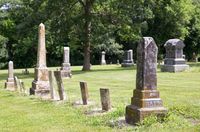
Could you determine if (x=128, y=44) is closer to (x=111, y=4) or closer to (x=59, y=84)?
(x=111, y=4)

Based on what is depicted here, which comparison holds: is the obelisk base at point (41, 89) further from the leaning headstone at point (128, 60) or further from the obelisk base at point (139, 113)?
the leaning headstone at point (128, 60)

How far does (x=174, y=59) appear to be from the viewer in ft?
98.6

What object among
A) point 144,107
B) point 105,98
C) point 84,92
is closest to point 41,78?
A: point 84,92

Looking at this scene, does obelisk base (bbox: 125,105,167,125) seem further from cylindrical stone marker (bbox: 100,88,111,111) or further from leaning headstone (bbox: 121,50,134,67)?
leaning headstone (bbox: 121,50,134,67)

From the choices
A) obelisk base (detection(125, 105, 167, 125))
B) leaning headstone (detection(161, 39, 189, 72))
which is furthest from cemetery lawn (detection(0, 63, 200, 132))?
leaning headstone (detection(161, 39, 189, 72))

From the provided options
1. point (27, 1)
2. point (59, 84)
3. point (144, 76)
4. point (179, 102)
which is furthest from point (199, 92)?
point (27, 1)

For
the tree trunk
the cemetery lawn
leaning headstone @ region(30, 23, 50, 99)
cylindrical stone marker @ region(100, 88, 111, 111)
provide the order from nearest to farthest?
the cemetery lawn
cylindrical stone marker @ region(100, 88, 111, 111)
leaning headstone @ region(30, 23, 50, 99)
the tree trunk

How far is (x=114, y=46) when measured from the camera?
5897 cm

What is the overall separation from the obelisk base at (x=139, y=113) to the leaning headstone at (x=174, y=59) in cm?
1960

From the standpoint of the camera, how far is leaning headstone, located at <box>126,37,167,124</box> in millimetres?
10383

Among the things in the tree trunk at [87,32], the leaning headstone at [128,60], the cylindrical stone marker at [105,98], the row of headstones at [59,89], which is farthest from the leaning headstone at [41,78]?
the leaning headstone at [128,60]

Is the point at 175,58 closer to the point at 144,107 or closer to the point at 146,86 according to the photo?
the point at 146,86

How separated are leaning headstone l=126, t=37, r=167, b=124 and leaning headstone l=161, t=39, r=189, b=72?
63.9 ft

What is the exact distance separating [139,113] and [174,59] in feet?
66.7
